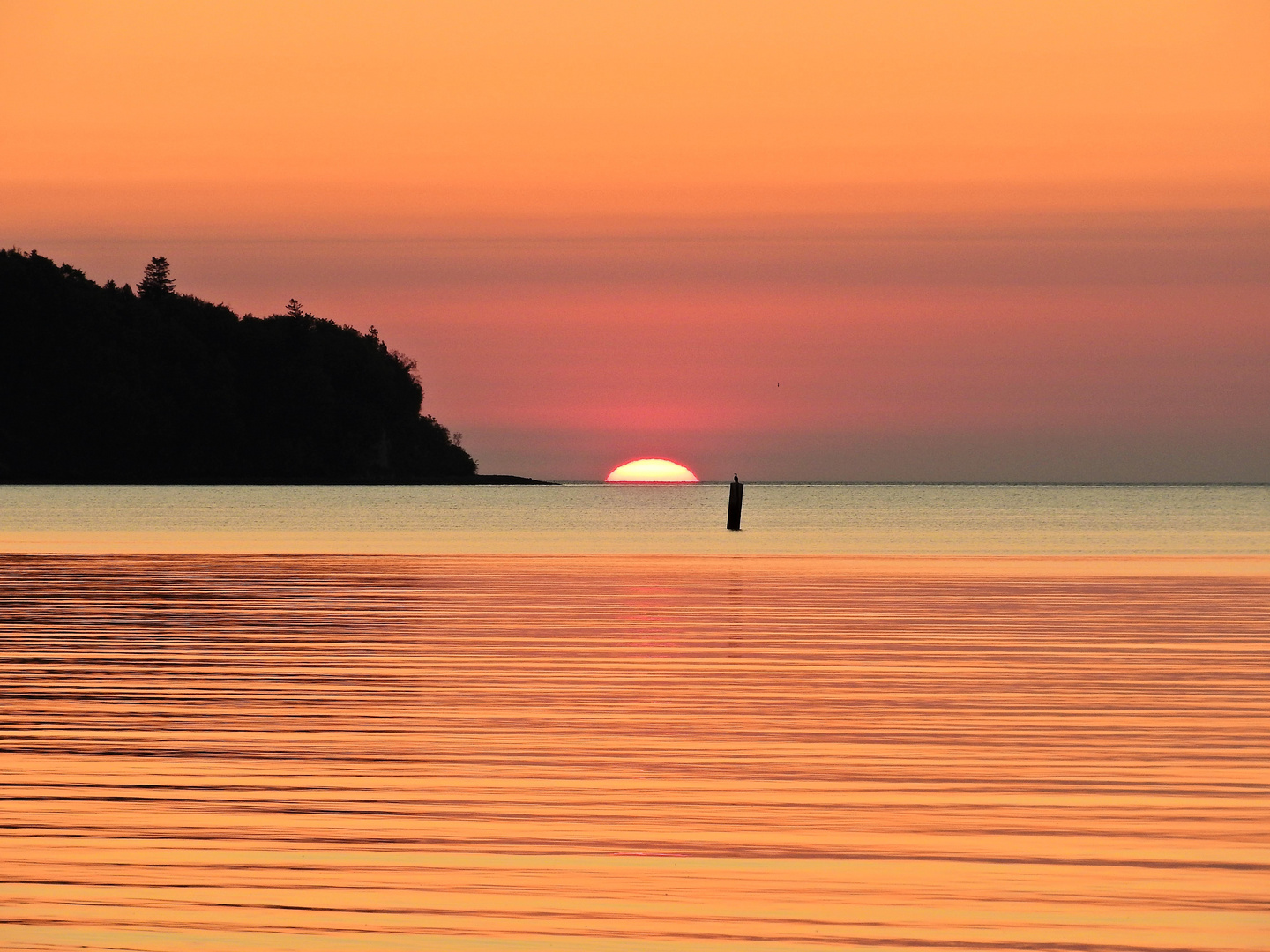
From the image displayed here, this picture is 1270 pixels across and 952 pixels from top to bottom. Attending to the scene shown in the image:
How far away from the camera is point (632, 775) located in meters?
9.82

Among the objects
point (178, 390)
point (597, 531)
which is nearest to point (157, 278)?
point (178, 390)

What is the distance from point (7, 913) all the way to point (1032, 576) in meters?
25.7

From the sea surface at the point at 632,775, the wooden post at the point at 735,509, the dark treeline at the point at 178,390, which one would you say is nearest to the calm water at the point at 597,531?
the wooden post at the point at 735,509

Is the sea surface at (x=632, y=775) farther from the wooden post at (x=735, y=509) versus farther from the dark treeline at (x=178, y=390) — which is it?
the dark treeline at (x=178, y=390)

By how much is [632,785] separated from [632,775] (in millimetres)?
305

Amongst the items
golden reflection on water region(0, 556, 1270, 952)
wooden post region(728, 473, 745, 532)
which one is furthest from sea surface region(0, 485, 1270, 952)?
wooden post region(728, 473, 745, 532)

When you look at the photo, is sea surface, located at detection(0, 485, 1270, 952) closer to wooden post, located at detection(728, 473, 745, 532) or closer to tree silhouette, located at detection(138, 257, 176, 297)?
wooden post, located at detection(728, 473, 745, 532)

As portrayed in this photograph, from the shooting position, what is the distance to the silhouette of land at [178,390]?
485 ft

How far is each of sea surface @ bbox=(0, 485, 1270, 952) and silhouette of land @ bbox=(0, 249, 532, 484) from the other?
436ft

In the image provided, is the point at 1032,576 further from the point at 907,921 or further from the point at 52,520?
the point at 52,520

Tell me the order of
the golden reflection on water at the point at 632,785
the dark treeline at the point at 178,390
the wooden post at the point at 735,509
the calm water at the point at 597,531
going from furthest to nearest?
1. the dark treeline at the point at 178,390
2. the wooden post at the point at 735,509
3. the calm water at the point at 597,531
4. the golden reflection on water at the point at 632,785

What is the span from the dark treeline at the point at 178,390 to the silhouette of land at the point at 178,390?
0.41 ft

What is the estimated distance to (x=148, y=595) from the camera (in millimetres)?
24406

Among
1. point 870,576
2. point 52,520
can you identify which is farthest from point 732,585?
point 52,520
